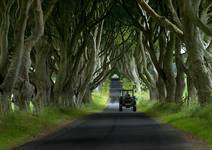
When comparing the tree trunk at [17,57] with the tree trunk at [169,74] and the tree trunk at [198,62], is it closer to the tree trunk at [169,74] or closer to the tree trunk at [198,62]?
the tree trunk at [198,62]

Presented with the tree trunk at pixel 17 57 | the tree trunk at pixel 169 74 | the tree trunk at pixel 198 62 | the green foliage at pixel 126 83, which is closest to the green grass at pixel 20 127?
the tree trunk at pixel 17 57

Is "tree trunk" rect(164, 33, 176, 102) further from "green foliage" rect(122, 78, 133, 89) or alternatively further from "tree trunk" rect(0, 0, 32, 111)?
"green foliage" rect(122, 78, 133, 89)

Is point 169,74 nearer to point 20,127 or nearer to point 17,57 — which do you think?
point 17,57

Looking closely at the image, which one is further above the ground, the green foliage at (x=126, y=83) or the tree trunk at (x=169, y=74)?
the green foliage at (x=126, y=83)

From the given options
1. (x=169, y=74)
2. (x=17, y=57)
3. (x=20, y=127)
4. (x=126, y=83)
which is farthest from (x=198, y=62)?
(x=126, y=83)

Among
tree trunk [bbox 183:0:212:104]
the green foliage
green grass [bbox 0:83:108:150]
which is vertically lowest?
green grass [bbox 0:83:108:150]

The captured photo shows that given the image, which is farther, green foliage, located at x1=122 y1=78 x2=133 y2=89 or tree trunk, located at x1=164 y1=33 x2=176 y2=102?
green foliage, located at x1=122 y1=78 x2=133 y2=89

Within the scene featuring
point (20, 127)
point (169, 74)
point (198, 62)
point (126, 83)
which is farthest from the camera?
point (126, 83)

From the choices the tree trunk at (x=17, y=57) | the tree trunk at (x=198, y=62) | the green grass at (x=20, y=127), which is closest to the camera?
the green grass at (x=20, y=127)

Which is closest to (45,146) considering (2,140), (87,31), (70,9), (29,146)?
(29,146)

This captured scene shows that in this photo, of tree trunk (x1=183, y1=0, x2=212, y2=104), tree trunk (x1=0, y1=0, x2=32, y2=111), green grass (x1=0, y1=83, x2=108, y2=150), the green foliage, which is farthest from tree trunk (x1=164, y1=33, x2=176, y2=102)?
the green foliage

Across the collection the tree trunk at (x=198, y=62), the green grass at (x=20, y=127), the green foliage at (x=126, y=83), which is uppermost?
the green foliage at (x=126, y=83)

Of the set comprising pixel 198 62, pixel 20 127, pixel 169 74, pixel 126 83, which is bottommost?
pixel 20 127

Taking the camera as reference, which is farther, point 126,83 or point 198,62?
point 126,83
